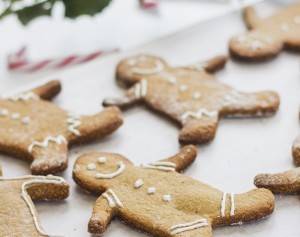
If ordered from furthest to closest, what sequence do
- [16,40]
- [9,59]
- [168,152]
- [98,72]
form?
[16,40] → [9,59] → [98,72] → [168,152]

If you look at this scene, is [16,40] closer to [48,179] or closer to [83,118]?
[83,118]

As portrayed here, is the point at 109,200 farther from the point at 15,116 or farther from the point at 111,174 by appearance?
the point at 15,116

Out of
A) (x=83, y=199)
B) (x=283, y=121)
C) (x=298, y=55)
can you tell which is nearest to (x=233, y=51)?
(x=298, y=55)

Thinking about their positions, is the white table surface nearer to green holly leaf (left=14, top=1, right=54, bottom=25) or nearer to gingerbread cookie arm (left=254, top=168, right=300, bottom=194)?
gingerbread cookie arm (left=254, top=168, right=300, bottom=194)

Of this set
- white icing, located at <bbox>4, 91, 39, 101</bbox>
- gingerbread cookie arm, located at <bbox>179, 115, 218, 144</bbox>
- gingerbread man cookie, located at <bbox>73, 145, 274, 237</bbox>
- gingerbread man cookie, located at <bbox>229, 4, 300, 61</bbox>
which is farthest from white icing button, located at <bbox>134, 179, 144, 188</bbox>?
gingerbread man cookie, located at <bbox>229, 4, 300, 61</bbox>

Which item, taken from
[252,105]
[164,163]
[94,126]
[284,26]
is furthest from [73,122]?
[284,26]

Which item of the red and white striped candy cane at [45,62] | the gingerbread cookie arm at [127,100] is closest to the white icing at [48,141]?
the gingerbread cookie arm at [127,100]
